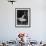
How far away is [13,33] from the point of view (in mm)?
5375

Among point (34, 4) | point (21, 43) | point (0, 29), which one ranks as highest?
point (34, 4)

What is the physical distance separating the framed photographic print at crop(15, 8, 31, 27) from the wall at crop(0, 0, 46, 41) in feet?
0.38

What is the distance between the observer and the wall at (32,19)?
17.6ft

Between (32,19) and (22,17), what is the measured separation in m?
0.40

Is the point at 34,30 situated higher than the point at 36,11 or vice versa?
the point at 36,11

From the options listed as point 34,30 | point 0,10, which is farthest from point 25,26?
point 0,10

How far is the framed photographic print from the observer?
5.37 m

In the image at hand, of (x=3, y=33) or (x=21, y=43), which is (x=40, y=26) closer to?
(x=3, y=33)

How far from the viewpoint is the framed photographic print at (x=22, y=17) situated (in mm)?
5371

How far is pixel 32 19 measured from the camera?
5.36 metres

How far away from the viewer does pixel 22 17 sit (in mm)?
5410

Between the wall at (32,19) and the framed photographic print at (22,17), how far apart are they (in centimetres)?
12

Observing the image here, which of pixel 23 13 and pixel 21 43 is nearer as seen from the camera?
pixel 21 43

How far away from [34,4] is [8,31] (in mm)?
1459
